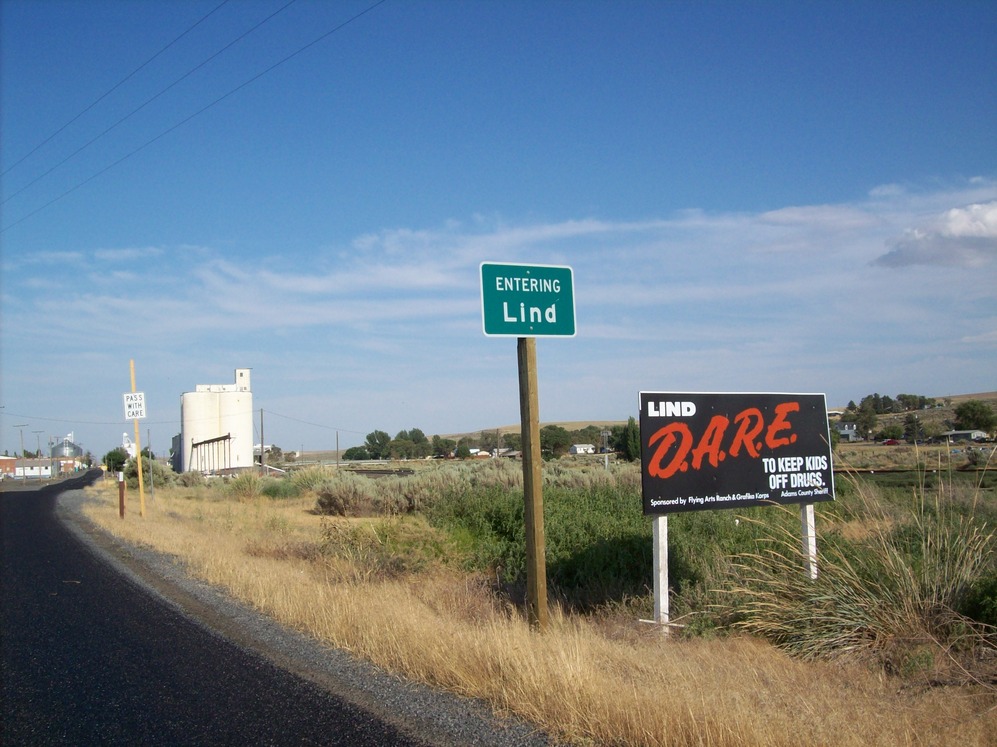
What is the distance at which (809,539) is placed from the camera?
9.00 meters

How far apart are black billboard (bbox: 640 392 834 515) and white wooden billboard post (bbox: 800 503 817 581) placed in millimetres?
143

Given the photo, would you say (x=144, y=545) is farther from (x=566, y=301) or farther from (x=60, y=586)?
(x=566, y=301)

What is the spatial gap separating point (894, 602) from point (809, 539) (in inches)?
64.2

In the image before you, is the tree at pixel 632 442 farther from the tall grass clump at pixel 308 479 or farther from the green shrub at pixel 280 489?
the green shrub at pixel 280 489

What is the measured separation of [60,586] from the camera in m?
12.5

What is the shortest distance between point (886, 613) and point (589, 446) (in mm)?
67639

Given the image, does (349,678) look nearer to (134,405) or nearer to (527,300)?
(527,300)

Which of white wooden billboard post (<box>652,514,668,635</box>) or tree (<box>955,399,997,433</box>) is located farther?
tree (<box>955,399,997,433</box>)

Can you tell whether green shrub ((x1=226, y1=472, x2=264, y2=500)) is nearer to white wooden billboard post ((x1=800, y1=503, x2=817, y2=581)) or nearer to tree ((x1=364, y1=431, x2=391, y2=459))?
white wooden billboard post ((x1=800, y1=503, x2=817, y2=581))

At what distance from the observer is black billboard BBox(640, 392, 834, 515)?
852 centimetres

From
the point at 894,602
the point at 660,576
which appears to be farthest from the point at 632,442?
the point at 894,602

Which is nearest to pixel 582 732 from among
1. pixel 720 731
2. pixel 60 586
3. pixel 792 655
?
pixel 720 731

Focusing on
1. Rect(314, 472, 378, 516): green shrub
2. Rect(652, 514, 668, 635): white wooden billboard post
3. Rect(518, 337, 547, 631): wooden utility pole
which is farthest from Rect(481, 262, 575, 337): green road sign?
Rect(314, 472, 378, 516): green shrub

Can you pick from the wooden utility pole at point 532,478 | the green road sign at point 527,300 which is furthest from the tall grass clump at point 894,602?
the green road sign at point 527,300
